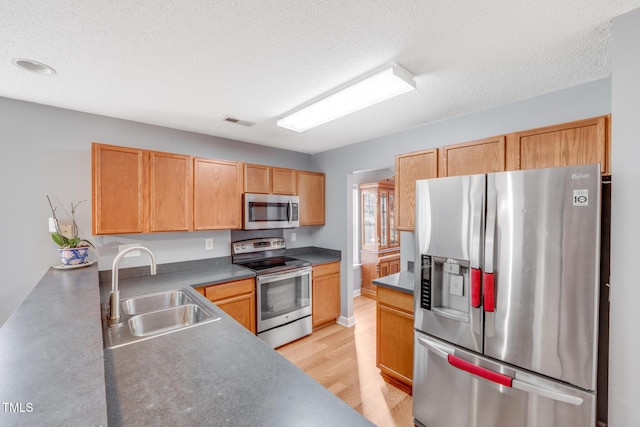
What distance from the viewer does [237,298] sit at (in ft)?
8.83

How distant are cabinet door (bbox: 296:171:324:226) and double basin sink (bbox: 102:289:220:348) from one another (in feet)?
6.11

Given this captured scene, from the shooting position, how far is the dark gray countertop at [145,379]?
2.12 ft

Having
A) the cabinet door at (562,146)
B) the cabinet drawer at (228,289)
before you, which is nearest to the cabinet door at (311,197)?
the cabinet drawer at (228,289)

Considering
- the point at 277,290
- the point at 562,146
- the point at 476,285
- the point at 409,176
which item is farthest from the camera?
the point at 277,290

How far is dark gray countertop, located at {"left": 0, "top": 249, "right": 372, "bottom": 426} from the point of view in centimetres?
65

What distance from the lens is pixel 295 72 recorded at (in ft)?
5.62

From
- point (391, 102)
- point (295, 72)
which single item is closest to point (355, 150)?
point (391, 102)

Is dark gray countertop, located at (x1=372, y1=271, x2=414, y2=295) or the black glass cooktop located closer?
dark gray countertop, located at (x1=372, y1=271, x2=414, y2=295)

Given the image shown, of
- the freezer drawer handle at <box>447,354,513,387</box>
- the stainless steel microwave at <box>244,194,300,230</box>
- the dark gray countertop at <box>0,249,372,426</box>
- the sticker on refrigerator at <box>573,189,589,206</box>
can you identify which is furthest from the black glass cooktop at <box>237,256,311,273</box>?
the sticker on refrigerator at <box>573,189,589,206</box>

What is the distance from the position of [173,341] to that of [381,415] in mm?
1639

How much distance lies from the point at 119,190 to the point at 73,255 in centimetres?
60

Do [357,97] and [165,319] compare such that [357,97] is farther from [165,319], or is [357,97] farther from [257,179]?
[165,319]

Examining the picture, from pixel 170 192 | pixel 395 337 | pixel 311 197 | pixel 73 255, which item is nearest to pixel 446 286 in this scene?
pixel 395 337

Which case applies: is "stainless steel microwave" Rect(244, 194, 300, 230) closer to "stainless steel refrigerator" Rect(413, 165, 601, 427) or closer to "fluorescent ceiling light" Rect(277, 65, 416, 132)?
"fluorescent ceiling light" Rect(277, 65, 416, 132)
